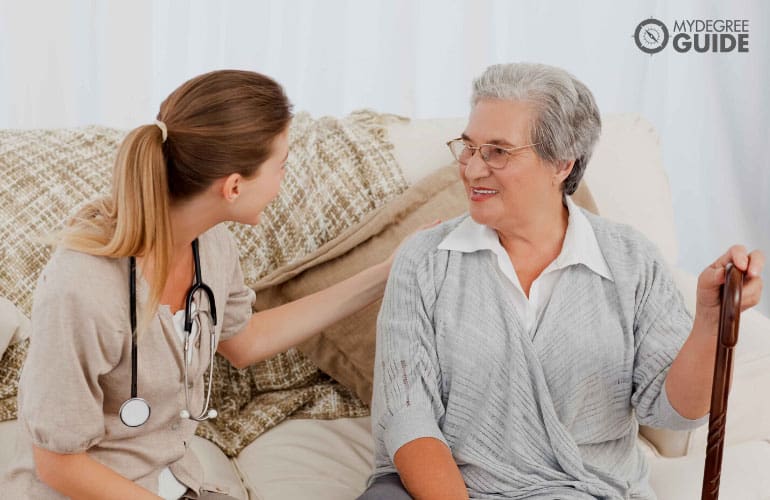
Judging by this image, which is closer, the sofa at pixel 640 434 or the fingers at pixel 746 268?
the fingers at pixel 746 268

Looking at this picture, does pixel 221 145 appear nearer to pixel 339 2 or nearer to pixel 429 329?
pixel 429 329

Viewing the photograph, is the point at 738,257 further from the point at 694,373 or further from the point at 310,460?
the point at 310,460

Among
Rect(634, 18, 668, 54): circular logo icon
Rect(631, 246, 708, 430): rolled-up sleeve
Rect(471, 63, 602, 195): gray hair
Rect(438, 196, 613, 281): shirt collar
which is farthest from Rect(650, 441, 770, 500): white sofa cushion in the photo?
Rect(634, 18, 668, 54): circular logo icon

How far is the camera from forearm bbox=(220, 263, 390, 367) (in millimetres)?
1931

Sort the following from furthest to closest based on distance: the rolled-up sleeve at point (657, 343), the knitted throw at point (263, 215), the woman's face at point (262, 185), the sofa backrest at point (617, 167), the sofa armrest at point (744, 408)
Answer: the sofa backrest at point (617, 167) < the knitted throw at point (263, 215) < the sofa armrest at point (744, 408) < the rolled-up sleeve at point (657, 343) < the woman's face at point (262, 185)

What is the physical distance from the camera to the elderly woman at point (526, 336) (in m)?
1.73

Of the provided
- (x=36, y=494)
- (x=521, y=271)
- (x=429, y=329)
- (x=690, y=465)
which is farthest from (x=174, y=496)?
(x=690, y=465)

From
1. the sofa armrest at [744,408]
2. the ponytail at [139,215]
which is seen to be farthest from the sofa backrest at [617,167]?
the ponytail at [139,215]

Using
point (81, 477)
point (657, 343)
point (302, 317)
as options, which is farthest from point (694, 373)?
point (81, 477)

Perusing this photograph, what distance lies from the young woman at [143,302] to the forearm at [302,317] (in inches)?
9.6

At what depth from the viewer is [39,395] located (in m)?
1.43

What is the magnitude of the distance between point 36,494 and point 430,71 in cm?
216

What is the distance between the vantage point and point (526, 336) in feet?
5.75

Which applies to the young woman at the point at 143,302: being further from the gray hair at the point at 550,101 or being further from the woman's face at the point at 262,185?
the gray hair at the point at 550,101
